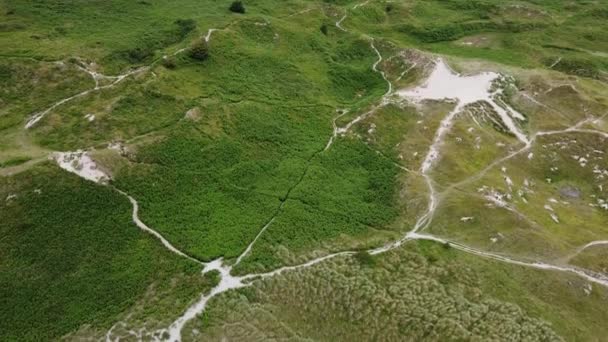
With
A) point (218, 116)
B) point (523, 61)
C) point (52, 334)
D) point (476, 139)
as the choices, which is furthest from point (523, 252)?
point (523, 61)

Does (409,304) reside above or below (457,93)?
below

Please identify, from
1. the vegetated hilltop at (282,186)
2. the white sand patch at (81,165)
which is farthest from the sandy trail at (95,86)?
the white sand patch at (81,165)

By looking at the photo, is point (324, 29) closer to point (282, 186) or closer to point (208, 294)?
point (282, 186)

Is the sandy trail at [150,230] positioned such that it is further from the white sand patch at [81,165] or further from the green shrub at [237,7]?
the green shrub at [237,7]

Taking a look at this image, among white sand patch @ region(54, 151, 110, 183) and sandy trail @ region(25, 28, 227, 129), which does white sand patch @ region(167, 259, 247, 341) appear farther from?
sandy trail @ region(25, 28, 227, 129)

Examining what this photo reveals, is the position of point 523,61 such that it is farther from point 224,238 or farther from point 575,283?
point 224,238

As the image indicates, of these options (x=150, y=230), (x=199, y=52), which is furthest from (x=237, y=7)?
(x=150, y=230)

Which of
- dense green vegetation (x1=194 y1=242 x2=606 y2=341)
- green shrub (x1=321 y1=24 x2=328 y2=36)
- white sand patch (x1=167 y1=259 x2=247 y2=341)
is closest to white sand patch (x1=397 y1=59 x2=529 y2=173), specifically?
dense green vegetation (x1=194 y1=242 x2=606 y2=341)

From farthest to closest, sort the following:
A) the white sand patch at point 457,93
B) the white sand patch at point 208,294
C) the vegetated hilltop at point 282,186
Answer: the white sand patch at point 457,93
the vegetated hilltop at point 282,186
the white sand patch at point 208,294
